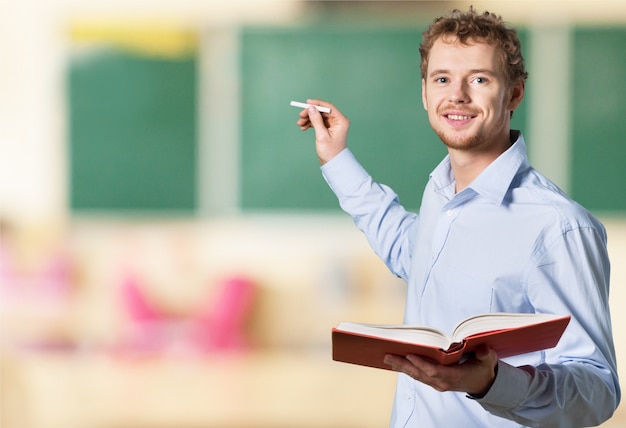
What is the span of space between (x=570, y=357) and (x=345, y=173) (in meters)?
0.71

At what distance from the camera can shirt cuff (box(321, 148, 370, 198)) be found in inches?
78.1

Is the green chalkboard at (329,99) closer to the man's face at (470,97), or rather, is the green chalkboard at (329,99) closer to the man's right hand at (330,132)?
the man's right hand at (330,132)

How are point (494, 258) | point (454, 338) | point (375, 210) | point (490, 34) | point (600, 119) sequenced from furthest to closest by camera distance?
1. point (600, 119)
2. point (375, 210)
3. point (490, 34)
4. point (494, 258)
5. point (454, 338)

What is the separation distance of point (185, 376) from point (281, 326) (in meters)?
0.72

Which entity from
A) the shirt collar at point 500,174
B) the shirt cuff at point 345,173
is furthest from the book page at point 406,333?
the shirt cuff at point 345,173

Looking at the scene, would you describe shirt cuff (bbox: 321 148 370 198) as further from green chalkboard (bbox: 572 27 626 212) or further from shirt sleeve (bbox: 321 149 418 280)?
green chalkboard (bbox: 572 27 626 212)

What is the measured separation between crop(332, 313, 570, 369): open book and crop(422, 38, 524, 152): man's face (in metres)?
0.43

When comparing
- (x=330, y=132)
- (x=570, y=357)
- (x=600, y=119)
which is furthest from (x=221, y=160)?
(x=570, y=357)

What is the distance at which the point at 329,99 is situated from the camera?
5957 millimetres

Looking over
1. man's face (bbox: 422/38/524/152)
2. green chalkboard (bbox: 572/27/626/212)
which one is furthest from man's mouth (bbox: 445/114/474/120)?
green chalkboard (bbox: 572/27/626/212)

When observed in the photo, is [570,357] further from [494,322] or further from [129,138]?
[129,138]

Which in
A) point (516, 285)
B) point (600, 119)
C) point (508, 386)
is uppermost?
point (600, 119)

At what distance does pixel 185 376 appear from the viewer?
18.6 ft

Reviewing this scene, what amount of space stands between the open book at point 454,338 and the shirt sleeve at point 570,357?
49 mm
